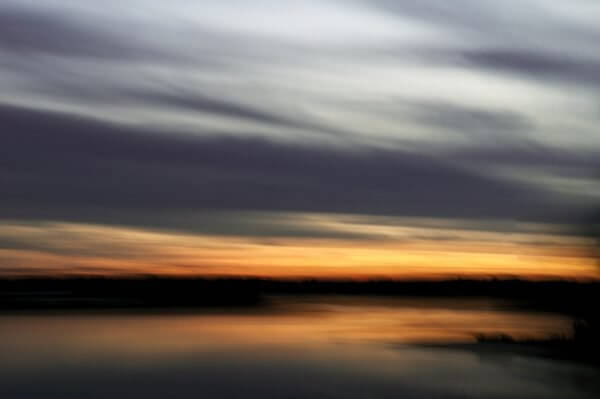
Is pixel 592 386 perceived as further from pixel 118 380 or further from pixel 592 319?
pixel 118 380

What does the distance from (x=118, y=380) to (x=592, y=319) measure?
15.2 metres

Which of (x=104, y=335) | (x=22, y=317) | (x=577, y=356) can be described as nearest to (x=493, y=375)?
(x=577, y=356)

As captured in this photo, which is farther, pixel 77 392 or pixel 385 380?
pixel 385 380

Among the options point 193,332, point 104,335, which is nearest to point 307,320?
point 193,332

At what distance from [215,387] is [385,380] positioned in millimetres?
4534

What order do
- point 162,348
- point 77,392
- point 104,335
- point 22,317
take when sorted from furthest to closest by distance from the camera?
point 22,317 → point 104,335 → point 162,348 → point 77,392

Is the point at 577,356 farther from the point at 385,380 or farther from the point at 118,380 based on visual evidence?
the point at 118,380

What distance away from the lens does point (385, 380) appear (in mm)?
24453

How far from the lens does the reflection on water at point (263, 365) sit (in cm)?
2242

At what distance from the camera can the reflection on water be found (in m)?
22.4

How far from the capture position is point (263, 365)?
2791 cm

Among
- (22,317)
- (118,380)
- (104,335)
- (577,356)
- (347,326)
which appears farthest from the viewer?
(22,317)

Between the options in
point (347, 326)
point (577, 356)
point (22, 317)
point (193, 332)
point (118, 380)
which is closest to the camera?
point (118, 380)

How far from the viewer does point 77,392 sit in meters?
21.9
